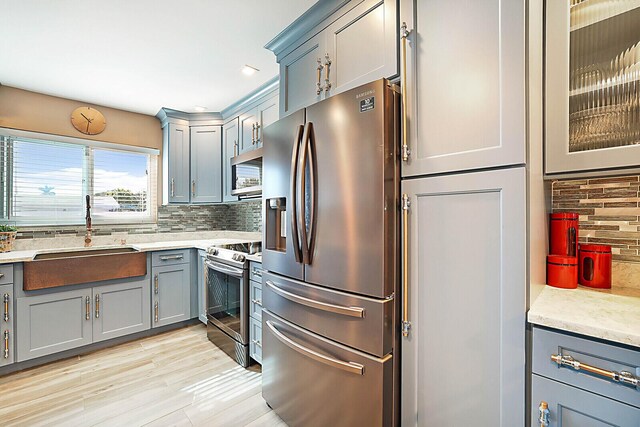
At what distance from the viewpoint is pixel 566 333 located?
2.95ft

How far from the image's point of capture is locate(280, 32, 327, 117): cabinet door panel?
5.90 feet

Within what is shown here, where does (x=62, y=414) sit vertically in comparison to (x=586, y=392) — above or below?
below

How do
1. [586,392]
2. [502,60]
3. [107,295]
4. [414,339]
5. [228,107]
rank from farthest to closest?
[228,107], [107,295], [414,339], [502,60], [586,392]

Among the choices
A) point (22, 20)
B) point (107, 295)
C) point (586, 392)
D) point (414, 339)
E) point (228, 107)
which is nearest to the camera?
point (586, 392)

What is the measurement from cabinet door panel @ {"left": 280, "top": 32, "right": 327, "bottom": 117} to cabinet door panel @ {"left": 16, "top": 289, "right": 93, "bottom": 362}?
8.17 feet

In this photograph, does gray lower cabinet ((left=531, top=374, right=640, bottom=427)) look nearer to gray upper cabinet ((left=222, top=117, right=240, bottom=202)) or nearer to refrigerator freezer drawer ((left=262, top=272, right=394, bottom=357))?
refrigerator freezer drawer ((left=262, top=272, right=394, bottom=357))

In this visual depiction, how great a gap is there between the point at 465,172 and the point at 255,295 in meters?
1.82

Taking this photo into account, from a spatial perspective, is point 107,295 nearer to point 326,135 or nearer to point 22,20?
point 22,20

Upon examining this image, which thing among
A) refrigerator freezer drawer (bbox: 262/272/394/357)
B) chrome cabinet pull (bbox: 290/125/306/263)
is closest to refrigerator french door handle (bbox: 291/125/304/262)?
chrome cabinet pull (bbox: 290/125/306/263)

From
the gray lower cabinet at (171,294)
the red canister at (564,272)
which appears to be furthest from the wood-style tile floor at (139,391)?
the red canister at (564,272)

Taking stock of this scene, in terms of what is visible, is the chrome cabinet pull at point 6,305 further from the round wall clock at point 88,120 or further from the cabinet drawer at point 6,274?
the round wall clock at point 88,120

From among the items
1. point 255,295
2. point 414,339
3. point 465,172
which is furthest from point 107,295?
point 465,172

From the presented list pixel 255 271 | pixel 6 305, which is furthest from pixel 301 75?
pixel 6 305

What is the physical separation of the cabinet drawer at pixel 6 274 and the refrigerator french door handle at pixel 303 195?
2482 mm
